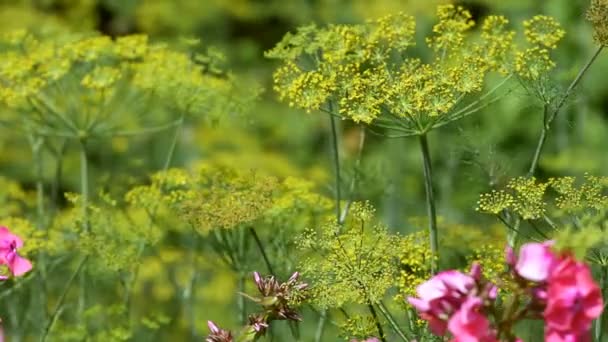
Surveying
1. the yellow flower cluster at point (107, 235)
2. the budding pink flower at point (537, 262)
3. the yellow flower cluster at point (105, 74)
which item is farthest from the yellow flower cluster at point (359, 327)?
the yellow flower cluster at point (105, 74)

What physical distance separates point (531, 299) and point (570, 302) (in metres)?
A: 0.10

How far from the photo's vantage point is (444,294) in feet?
5.77

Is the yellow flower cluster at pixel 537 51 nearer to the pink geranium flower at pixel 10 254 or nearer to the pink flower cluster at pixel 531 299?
the pink flower cluster at pixel 531 299

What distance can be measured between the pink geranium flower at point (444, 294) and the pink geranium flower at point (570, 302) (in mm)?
121

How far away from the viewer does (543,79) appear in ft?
7.64

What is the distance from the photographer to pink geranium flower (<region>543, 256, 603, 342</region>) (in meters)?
1.69

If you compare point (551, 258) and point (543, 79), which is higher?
point (543, 79)

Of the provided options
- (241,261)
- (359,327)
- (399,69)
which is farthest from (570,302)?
(241,261)

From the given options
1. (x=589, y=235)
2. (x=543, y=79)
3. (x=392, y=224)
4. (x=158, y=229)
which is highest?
(x=543, y=79)

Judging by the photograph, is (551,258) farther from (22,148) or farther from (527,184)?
(22,148)

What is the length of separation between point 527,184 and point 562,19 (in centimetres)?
492

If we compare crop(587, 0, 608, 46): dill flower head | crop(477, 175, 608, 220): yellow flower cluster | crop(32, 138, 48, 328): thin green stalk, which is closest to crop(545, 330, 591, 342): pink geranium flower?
crop(477, 175, 608, 220): yellow flower cluster

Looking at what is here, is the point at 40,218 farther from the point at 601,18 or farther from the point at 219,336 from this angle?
the point at 601,18

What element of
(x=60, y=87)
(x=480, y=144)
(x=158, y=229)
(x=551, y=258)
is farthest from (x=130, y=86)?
(x=551, y=258)
